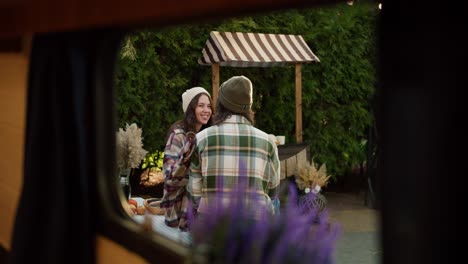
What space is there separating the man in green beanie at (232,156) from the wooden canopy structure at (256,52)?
3108 mm

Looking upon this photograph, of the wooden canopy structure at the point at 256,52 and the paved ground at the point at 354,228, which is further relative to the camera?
the wooden canopy structure at the point at 256,52

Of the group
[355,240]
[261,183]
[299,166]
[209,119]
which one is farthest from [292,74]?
[261,183]

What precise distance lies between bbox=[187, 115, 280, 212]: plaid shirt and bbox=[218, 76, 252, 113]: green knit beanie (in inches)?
1.8

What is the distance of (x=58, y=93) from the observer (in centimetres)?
221

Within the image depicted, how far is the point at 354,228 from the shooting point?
580cm

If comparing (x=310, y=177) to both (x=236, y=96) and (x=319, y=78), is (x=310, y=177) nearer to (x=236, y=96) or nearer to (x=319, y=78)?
(x=319, y=78)

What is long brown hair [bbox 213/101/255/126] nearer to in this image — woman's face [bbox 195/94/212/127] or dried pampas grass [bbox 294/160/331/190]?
Answer: woman's face [bbox 195/94/212/127]

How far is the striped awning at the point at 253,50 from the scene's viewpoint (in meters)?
6.19

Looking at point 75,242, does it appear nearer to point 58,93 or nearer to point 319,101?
point 58,93

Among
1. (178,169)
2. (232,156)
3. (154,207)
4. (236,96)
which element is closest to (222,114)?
(236,96)

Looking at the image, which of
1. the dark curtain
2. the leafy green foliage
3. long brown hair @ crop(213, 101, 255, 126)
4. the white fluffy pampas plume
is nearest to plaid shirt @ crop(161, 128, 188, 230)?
long brown hair @ crop(213, 101, 255, 126)

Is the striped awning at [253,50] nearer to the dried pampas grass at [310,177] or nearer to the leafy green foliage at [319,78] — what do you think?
the leafy green foliage at [319,78]

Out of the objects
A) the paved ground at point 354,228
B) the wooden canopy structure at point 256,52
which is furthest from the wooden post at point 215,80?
the paved ground at point 354,228

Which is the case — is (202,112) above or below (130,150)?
above
